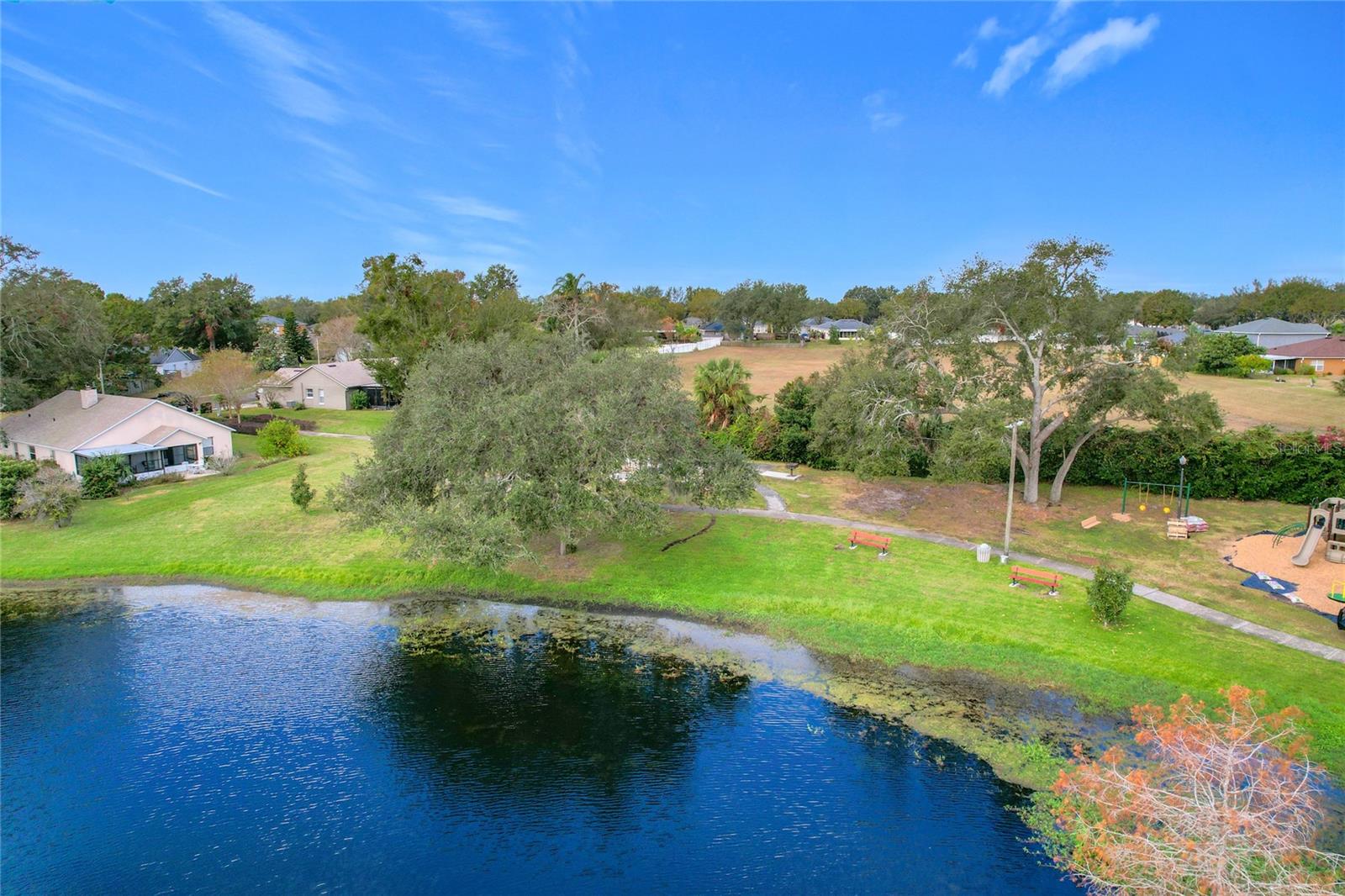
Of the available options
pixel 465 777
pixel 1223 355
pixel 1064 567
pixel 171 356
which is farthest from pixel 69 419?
pixel 1223 355

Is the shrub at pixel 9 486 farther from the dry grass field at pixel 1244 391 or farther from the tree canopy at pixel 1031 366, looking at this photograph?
the tree canopy at pixel 1031 366


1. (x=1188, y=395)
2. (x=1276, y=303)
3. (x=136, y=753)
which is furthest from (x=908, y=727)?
(x=1276, y=303)

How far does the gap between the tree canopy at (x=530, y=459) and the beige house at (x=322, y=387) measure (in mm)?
46147

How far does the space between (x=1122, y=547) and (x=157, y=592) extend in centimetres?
3880

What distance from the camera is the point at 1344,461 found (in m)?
32.7

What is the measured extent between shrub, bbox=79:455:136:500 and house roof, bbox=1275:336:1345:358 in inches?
3960

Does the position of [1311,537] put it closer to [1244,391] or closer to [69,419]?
[1244,391]

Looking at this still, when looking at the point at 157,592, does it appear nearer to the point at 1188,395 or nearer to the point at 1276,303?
the point at 1188,395

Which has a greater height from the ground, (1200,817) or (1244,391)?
(1244,391)

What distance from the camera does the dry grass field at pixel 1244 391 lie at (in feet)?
160

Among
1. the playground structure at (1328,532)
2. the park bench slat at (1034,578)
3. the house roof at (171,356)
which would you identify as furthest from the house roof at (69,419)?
the playground structure at (1328,532)

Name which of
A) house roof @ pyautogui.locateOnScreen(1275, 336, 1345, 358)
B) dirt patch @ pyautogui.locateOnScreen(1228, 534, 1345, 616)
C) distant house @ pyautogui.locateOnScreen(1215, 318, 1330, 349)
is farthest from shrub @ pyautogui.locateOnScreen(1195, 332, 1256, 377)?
dirt patch @ pyautogui.locateOnScreen(1228, 534, 1345, 616)

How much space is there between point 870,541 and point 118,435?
43.2 meters

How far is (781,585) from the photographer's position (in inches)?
1067
